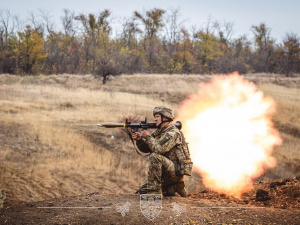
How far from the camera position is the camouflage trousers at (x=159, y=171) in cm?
511

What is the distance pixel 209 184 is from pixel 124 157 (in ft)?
10.0

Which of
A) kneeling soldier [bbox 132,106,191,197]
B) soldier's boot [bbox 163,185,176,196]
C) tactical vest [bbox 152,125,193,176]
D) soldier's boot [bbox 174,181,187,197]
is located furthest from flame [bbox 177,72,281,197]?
tactical vest [bbox 152,125,193,176]

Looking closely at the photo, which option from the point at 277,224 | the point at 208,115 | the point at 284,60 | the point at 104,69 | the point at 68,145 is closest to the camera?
the point at 277,224

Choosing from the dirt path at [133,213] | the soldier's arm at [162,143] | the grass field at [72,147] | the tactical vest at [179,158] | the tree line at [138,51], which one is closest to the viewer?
the dirt path at [133,213]

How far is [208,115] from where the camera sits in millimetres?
12797

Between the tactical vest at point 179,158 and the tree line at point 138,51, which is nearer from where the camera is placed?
the tactical vest at point 179,158

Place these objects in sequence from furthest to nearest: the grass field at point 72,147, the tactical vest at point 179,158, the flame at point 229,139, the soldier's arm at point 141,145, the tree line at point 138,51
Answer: the tree line at point 138,51
the flame at point 229,139
the grass field at point 72,147
the soldier's arm at point 141,145
the tactical vest at point 179,158

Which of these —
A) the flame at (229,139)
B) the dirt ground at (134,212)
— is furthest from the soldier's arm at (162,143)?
the flame at (229,139)

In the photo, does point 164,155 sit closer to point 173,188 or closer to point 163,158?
point 163,158

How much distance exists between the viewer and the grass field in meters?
8.20

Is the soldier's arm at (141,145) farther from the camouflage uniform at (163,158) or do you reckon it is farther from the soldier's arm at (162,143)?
the soldier's arm at (162,143)

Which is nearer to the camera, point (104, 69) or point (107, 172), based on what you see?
point (107, 172)

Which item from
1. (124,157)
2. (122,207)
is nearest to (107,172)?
(124,157)

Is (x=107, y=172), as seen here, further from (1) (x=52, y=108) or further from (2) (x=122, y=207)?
→ (1) (x=52, y=108)
